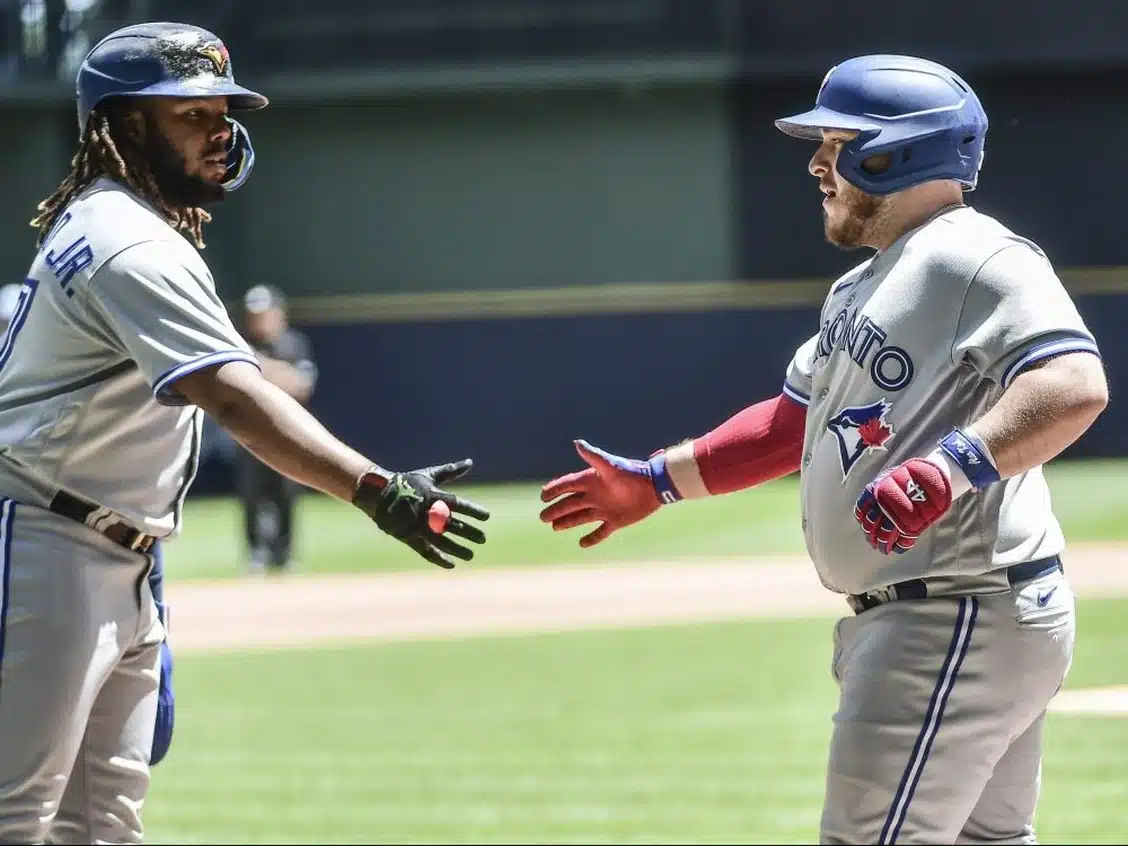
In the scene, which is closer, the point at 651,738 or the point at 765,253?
the point at 651,738

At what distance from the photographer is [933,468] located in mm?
3701

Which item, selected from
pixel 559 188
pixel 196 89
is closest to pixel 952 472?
pixel 196 89

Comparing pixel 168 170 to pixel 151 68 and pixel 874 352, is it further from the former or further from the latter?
pixel 874 352

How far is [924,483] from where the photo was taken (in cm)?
370

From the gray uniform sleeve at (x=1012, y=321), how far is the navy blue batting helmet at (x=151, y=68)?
69.8 inches

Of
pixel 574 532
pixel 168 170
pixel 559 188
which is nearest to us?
pixel 168 170

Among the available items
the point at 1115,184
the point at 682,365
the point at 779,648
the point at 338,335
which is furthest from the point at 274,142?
the point at 779,648

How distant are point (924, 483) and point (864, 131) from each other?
84 cm

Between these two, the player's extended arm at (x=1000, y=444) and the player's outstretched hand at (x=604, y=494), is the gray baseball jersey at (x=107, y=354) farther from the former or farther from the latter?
the player's extended arm at (x=1000, y=444)

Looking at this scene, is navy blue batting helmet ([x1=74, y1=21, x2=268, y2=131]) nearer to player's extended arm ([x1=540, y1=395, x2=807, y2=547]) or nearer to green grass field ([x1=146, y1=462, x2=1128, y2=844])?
player's extended arm ([x1=540, y1=395, x2=807, y2=547])

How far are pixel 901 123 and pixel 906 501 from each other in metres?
0.88

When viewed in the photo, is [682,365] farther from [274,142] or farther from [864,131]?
[864,131]

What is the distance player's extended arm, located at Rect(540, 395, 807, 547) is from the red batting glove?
889mm

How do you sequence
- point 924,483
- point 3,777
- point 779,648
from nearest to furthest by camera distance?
1. point 924,483
2. point 3,777
3. point 779,648
